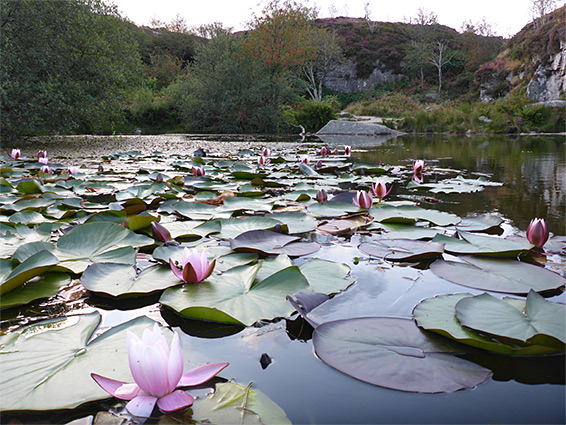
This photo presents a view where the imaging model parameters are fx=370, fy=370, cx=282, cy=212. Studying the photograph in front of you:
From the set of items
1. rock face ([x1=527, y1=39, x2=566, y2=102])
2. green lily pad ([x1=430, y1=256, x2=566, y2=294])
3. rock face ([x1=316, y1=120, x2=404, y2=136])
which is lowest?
green lily pad ([x1=430, y1=256, x2=566, y2=294])

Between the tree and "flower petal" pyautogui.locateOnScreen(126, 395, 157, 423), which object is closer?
"flower petal" pyautogui.locateOnScreen(126, 395, 157, 423)

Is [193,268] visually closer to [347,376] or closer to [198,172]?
[347,376]

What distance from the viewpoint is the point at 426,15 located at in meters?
23.2

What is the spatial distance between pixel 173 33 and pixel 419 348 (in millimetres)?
25960

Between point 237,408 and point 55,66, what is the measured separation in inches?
274

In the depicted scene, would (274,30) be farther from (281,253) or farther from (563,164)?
(281,253)

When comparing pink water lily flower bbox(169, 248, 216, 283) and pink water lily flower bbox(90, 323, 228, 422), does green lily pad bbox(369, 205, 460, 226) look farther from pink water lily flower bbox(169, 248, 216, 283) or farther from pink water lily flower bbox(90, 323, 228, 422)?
pink water lily flower bbox(90, 323, 228, 422)

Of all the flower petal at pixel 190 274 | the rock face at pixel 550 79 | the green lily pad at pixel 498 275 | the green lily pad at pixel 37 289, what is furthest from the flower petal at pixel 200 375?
the rock face at pixel 550 79

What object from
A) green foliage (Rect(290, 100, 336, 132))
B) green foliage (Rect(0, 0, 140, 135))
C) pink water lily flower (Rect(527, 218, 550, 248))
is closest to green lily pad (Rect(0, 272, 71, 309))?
pink water lily flower (Rect(527, 218, 550, 248))

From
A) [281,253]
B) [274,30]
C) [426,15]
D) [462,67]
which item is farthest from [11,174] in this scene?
[426,15]

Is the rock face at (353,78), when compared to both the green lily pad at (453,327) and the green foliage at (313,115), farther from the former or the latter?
the green lily pad at (453,327)

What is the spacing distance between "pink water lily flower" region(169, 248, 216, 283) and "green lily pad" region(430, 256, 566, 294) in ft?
1.84

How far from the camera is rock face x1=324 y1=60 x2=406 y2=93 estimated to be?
72.8 feet

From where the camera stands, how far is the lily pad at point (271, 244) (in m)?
1.07
